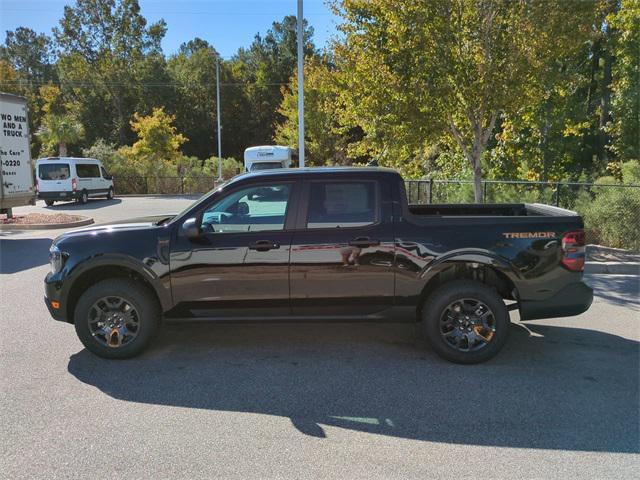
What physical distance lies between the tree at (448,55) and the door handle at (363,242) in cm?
626

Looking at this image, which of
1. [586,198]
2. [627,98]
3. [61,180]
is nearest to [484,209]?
[586,198]

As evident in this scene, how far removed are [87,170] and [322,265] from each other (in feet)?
78.4

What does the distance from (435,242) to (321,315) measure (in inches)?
49.7

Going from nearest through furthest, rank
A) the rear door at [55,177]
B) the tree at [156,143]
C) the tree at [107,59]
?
1. the rear door at [55,177]
2. the tree at [156,143]
3. the tree at [107,59]

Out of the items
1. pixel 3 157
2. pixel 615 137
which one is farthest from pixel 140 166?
pixel 615 137

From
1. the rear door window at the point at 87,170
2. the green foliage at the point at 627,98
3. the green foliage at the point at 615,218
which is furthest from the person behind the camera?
the rear door window at the point at 87,170

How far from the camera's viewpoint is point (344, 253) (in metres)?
4.68

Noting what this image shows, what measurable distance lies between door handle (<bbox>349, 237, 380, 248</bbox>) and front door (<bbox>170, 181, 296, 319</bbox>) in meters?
0.60

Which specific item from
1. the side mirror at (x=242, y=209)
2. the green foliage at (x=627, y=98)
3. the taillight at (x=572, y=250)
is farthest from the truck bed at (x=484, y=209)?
the green foliage at (x=627, y=98)

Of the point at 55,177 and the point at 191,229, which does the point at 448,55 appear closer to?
the point at 191,229

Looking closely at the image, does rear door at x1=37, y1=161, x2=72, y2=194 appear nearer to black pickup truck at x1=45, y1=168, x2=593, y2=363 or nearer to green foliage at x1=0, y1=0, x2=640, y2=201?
green foliage at x1=0, y1=0, x2=640, y2=201

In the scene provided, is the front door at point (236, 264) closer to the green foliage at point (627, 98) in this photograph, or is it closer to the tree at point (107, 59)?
the green foliage at point (627, 98)

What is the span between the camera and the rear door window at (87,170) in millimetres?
24562

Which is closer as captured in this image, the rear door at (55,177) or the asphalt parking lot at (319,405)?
the asphalt parking lot at (319,405)
